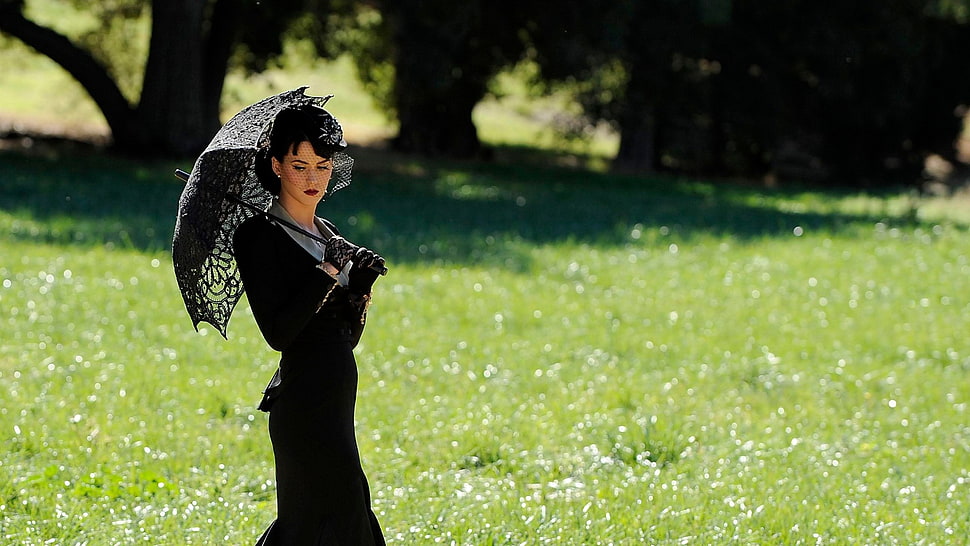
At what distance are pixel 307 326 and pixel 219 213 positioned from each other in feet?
1.44

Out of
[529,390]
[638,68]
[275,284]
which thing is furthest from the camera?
[638,68]

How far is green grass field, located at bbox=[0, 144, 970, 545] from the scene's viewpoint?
18.2 feet

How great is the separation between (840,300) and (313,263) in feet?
29.8

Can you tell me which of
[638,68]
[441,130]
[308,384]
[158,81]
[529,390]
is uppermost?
[638,68]

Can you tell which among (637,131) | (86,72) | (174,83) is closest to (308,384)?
(174,83)

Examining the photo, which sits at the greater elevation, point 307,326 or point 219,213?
point 219,213

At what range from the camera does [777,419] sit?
25.3 ft

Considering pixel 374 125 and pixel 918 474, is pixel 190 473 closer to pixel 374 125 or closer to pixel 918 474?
pixel 918 474

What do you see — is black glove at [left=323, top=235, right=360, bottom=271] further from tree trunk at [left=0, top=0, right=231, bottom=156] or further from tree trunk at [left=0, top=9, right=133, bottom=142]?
tree trunk at [left=0, top=9, right=133, bottom=142]

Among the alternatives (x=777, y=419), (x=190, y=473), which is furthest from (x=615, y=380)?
(x=190, y=473)

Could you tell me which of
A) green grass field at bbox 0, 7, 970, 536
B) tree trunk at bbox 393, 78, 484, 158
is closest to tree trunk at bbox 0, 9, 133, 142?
green grass field at bbox 0, 7, 970, 536

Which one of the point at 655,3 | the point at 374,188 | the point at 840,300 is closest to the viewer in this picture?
the point at 840,300

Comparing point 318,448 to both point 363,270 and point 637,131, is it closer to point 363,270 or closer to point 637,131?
point 363,270

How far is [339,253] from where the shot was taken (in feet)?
11.5
